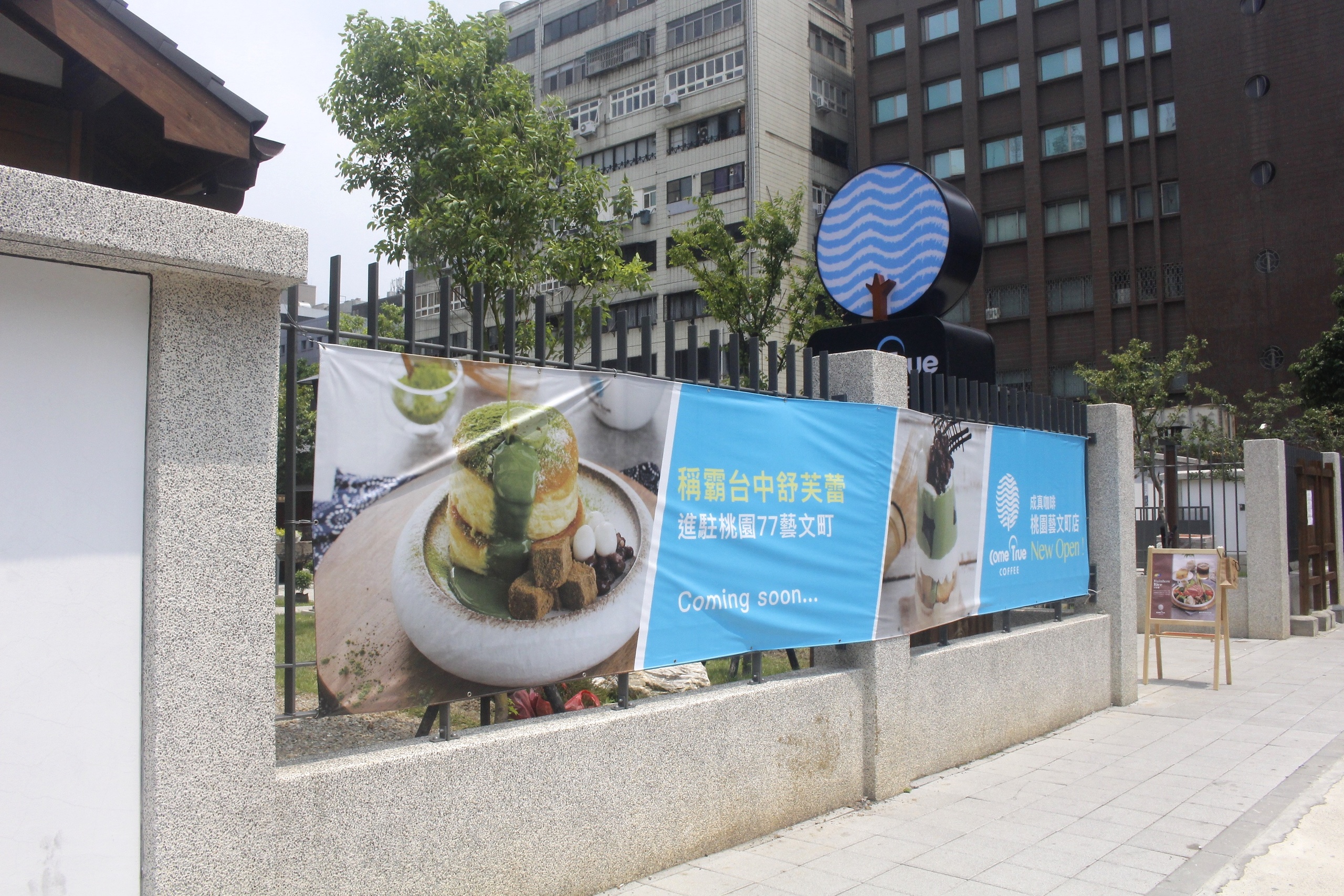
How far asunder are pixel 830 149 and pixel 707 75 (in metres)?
6.26

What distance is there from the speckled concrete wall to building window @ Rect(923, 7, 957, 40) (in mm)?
40585

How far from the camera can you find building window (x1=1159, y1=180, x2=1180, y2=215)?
36469 mm

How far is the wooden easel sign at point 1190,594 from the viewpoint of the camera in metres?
10.2

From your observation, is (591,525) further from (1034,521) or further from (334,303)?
(1034,521)

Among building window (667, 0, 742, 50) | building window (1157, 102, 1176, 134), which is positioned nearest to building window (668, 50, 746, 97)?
building window (667, 0, 742, 50)

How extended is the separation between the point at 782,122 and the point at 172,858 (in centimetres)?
3903

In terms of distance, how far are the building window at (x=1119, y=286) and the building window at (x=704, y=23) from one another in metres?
17.0

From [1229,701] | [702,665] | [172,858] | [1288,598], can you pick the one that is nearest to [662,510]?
[172,858]

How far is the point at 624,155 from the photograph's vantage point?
139ft

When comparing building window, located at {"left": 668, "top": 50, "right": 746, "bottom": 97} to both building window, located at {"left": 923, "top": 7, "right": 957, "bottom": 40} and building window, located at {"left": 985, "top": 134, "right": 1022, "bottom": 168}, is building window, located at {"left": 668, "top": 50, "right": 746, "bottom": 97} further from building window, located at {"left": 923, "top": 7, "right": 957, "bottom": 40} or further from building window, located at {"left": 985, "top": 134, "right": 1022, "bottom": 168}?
building window, located at {"left": 985, "top": 134, "right": 1022, "bottom": 168}

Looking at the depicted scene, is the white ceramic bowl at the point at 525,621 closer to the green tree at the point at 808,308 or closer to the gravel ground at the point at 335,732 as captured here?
the gravel ground at the point at 335,732

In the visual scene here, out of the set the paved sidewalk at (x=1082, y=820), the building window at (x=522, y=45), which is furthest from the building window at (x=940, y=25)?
the paved sidewalk at (x=1082, y=820)

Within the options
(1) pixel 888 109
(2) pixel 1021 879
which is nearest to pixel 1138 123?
(1) pixel 888 109

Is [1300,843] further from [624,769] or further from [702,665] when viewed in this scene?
[702,665]
